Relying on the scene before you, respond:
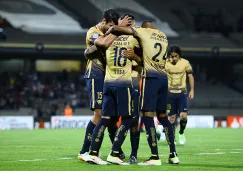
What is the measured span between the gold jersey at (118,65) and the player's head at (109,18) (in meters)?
→ 0.33

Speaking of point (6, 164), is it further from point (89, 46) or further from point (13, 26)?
point (13, 26)

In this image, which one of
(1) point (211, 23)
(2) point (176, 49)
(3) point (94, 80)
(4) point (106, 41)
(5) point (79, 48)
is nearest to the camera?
(4) point (106, 41)

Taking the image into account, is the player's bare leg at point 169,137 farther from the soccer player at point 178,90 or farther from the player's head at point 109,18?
the soccer player at point 178,90

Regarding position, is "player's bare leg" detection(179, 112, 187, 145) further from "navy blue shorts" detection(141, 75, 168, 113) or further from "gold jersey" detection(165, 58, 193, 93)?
"navy blue shorts" detection(141, 75, 168, 113)

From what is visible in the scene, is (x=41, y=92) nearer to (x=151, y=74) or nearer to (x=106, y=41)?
(x=151, y=74)

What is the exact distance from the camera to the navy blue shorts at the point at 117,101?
38.1ft

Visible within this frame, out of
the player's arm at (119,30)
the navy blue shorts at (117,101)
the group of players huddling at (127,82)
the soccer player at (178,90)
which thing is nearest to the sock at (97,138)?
the group of players huddling at (127,82)

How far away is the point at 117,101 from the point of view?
11.6 metres

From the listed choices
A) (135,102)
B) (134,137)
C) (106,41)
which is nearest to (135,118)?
(134,137)

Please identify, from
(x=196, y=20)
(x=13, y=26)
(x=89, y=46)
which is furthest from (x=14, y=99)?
(x=89, y=46)

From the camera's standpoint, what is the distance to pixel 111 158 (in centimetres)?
1158

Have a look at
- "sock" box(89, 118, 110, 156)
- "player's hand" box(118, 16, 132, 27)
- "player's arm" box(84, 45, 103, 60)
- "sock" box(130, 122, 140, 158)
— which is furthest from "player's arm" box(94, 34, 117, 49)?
"sock" box(130, 122, 140, 158)

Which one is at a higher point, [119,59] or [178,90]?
[119,59]

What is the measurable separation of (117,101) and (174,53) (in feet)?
22.3
